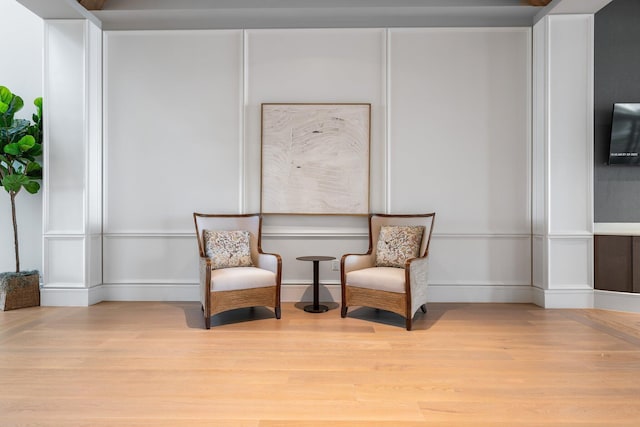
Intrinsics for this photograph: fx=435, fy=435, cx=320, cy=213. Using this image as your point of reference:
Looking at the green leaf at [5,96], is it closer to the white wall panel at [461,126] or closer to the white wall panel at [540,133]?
the white wall panel at [461,126]

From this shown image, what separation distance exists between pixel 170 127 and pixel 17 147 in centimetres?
145

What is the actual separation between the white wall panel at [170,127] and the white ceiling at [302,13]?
0.16 m

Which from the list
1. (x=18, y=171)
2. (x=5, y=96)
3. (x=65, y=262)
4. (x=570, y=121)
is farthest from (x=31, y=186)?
(x=570, y=121)

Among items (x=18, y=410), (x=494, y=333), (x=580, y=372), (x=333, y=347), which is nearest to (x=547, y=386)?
(x=580, y=372)

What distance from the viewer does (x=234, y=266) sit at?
13.7 feet

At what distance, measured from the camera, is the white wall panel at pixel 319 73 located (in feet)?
15.4

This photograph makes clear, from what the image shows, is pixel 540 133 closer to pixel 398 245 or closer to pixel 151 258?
pixel 398 245

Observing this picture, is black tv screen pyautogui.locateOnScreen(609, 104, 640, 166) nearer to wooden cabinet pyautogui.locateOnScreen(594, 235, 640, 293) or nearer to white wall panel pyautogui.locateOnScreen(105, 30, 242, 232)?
wooden cabinet pyautogui.locateOnScreen(594, 235, 640, 293)

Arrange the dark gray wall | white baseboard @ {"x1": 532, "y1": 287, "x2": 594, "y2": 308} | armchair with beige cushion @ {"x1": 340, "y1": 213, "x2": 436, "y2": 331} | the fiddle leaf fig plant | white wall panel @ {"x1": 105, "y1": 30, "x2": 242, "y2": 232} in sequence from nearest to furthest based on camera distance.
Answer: armchair with beige cushion @ {"x1": 340, "y1": 213, "x2": 436, "y2": 331} < the fiddle leaf fig plant < white baseboard @ {"x1": 532, "y1": 287, "x2": 594, "y2": 308} < the dark gray wall < white wall panel @ {"x1": 105, "y1": 30, "x2": 242, "y2": 232}

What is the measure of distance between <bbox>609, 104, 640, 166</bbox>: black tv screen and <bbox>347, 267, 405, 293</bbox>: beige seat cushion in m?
2.63

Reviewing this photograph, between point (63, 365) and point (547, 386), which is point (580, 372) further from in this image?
point (63, 365)

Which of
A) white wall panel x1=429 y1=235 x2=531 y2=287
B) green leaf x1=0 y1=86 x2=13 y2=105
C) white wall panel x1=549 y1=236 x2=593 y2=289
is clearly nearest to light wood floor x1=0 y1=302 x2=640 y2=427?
white wall panel x1=549 y1=236 x2=593 y2=289

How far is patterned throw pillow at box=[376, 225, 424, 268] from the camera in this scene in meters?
4.14

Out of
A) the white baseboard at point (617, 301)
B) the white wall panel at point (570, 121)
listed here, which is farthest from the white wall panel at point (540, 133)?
the white baseboard at point (617, 301)
